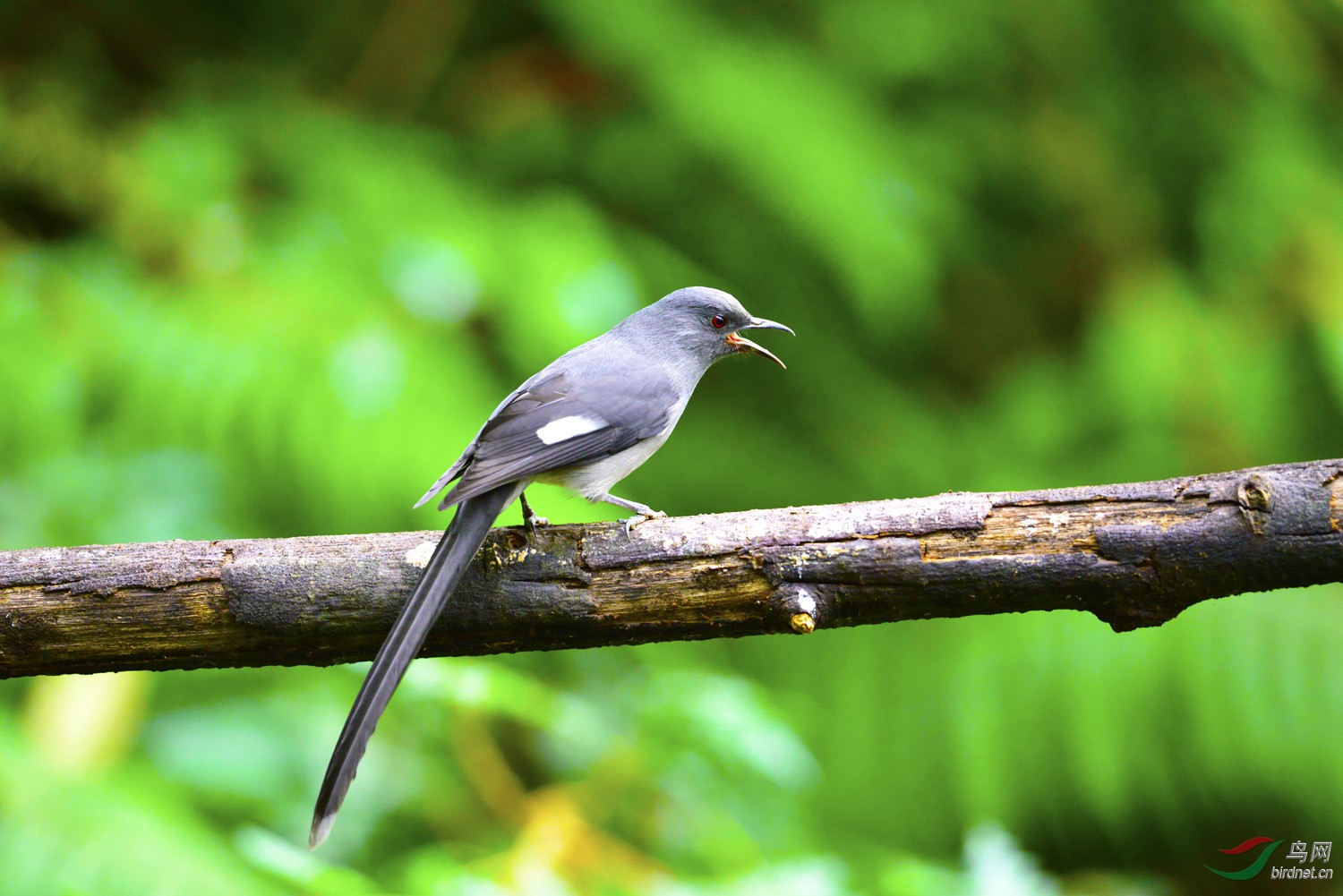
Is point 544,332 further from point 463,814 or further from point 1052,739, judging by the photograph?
point 1052,739

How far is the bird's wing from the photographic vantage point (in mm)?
2549

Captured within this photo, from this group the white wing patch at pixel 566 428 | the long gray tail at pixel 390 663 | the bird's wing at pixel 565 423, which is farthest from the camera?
the white wing patch at pixel 566 428

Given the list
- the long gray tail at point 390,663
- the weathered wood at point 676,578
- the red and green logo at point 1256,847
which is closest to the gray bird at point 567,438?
the long gray tail at point 390,663

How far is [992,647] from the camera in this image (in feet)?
16.8

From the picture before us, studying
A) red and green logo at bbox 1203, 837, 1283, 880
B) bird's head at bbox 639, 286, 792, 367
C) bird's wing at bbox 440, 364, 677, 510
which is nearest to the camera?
bird's wing at bbox 440, 364, 677, 510

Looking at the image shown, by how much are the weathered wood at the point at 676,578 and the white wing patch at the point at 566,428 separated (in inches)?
12.7

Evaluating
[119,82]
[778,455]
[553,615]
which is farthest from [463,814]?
[119,82]

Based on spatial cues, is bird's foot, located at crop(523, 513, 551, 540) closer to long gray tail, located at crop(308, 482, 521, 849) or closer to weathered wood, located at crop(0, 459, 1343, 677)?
weathered wood, located at crop(0, 459, 1343, 677)

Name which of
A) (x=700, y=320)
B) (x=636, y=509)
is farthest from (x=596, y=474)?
(x=700, y=320)

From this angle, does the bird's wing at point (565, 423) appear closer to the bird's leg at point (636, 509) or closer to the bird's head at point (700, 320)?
the bird's leg at point (636, 509)

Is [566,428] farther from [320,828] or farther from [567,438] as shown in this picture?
[320,828]

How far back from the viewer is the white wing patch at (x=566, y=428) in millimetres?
2695

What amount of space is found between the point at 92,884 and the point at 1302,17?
6212 mm

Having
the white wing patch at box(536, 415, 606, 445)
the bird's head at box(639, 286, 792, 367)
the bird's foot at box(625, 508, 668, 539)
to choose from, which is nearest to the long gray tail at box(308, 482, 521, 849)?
the bird's foot at box(625, 508, 668, 539)
